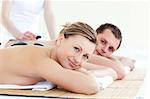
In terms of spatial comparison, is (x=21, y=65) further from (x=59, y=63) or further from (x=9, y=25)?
(x=9, y=25)

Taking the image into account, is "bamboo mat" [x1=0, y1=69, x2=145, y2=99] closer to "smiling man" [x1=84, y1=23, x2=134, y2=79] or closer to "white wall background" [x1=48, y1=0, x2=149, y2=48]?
"smiling man" [x1=84, y1=23, x2=134, y2=79]

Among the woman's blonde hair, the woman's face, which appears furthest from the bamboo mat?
the woman's blonde hair

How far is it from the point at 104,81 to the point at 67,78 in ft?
1.13

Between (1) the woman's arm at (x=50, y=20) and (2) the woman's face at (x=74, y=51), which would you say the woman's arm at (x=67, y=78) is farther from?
(1) the woman's arm at (x=50, y=20)

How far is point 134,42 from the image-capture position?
4039 millimetres

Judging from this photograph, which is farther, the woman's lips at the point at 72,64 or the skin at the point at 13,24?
the skin at the point at 13,24

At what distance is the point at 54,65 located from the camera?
146 centimetres

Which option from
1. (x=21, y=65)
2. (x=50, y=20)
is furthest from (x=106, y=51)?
(x=50, y=20)

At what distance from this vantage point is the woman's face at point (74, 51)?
1.48 metres

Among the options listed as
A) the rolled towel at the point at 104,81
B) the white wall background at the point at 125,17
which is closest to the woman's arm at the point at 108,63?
the rolled towel at the point at 104,81

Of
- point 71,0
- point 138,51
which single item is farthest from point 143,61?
point 71,0

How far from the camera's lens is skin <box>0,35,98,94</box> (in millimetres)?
1453

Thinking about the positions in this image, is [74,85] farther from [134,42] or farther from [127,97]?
[134,42]

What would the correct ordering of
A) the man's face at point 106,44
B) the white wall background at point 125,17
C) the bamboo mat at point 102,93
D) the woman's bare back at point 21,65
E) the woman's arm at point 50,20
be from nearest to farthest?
the bamboo mat at point 102,93, the woman's bare back at point 21,65, the man's face at point 106,44, the woman's arm at point 50,20, the white wall background at point 125,17
